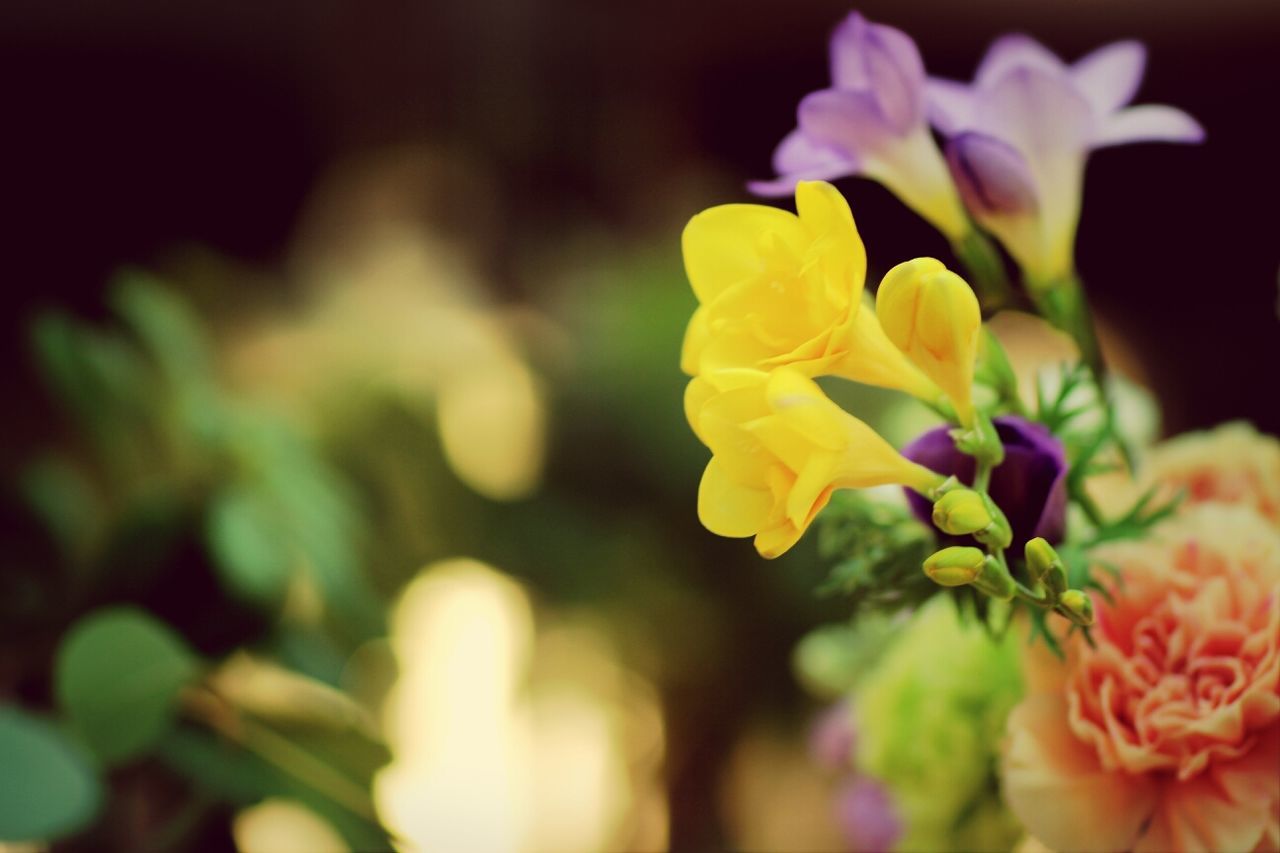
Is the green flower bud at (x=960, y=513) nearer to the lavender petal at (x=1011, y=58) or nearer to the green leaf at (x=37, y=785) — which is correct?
the lavender petal at (x=1011, y=58)

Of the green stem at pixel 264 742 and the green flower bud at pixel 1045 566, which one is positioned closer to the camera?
the green flower bud at pixel 1045 566

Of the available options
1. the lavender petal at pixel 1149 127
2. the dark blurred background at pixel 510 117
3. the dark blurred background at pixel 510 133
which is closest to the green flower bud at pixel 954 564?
the lavender petal at pixel 1149 127

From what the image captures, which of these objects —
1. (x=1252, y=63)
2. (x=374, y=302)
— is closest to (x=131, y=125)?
(x=374, y=302)

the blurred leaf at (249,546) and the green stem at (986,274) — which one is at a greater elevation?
the blurred leaf at (249,546)

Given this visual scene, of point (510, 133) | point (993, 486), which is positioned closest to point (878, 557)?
point (993, 486)

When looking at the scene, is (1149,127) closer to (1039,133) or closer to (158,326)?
(1039,133)

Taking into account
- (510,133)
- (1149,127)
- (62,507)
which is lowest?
(1149,127)
